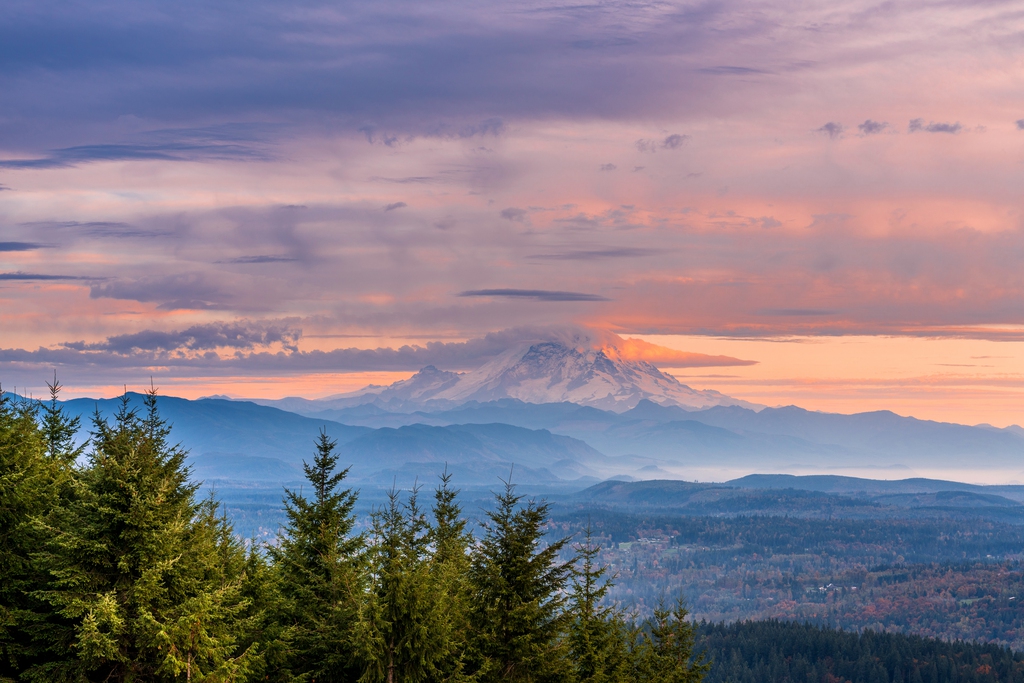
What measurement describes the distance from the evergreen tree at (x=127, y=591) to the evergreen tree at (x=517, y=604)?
12.2m

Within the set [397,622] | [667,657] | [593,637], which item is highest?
[397,622]

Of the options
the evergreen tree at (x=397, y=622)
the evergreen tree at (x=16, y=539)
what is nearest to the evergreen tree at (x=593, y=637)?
the evergreen tree at (x=397, y=622)

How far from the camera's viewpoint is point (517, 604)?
1742 inches

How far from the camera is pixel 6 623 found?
35125mm

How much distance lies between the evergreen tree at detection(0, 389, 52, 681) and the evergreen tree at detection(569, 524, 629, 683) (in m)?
25.1

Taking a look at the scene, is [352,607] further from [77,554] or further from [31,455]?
[31,455]

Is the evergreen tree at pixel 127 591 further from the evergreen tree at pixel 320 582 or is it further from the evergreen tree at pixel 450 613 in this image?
the evergreen tree at pixel 450 613

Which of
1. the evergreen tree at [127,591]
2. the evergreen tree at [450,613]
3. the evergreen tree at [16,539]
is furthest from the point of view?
the evergreen tree at [450,613]

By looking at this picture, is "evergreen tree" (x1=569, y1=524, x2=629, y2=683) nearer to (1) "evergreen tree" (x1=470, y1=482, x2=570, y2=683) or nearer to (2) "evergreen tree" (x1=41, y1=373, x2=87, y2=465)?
(1) "evergreen tree" (x1=470, y1=482, x2=570, y2=683)

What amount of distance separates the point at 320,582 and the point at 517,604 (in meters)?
9.74

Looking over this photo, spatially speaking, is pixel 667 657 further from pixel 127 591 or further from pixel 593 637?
pixel 127 591

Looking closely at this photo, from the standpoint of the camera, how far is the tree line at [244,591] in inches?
1374

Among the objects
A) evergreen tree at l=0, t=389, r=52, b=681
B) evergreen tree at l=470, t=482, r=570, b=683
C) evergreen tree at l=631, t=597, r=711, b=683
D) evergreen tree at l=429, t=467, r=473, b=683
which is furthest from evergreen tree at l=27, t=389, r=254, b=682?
evergreen tree at l=631, t=597, r=711, b=683

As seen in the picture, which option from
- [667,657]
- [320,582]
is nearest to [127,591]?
[320,582]
